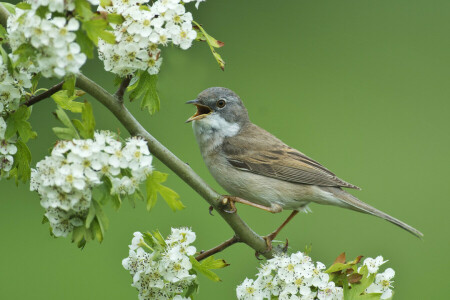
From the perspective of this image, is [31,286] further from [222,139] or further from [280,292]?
[280,292]

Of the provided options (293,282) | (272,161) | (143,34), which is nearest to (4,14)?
(143,34)

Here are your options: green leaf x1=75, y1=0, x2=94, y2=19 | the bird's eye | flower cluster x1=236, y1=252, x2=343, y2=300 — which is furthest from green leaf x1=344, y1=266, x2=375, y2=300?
the bird's eye

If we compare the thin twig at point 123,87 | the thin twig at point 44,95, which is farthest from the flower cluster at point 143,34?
the thin twig at point 44,95

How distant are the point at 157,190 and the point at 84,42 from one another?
1.72 ft

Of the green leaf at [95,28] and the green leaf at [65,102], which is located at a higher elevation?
the green leaf at [95,28]

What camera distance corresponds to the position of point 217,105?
11.9 feet

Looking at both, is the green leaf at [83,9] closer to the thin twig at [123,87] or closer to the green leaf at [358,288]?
the thin twig at [123,87]

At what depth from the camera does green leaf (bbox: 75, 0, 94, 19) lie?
1.88 meters

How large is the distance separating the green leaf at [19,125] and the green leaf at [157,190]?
420 mm

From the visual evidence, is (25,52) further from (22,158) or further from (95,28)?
(22,158)

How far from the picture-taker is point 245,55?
20.6 feet

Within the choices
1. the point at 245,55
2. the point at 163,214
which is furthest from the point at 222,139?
the point at 245,55

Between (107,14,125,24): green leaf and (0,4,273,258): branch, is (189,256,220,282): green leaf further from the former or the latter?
(107,14,125,24): green leaf

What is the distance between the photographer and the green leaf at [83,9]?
188cm
